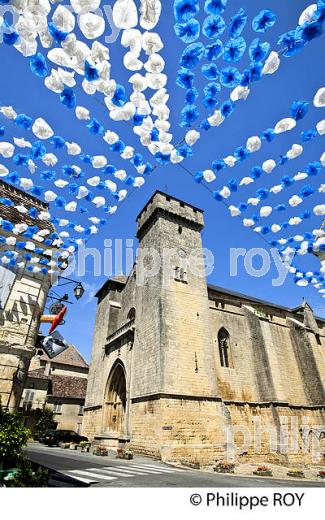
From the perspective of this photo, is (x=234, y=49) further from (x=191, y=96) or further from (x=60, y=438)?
(x=60, y=438)

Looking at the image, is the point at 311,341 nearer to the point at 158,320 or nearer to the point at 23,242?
the point at 158,320

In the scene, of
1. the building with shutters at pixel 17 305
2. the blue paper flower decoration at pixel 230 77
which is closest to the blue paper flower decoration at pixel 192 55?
the blue paper flower decoration at pixel 230 77

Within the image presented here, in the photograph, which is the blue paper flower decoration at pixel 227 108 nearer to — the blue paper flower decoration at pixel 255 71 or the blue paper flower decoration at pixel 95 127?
the blue paper flower decoration at pixel 255 71

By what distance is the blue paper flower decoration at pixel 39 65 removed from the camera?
3.53 metres

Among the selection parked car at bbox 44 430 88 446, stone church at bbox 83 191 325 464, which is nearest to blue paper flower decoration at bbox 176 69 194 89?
stone church at bbox 83 191 325 464

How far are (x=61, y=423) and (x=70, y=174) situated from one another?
30.4 metres

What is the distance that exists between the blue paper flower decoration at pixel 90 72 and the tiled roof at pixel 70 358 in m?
35.8

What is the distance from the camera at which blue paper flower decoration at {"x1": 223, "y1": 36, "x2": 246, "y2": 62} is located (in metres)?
3.44

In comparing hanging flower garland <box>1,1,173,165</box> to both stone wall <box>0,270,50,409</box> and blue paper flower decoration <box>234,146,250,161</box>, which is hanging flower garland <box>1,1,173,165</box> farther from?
stone wall <box>0,270,50,409</box>

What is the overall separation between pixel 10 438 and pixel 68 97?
6.01 meters

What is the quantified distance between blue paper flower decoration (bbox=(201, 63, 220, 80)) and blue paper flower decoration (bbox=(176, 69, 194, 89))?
0.19m

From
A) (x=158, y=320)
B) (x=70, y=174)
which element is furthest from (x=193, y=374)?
(x=70, y=174)

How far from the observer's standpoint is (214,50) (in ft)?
11.3

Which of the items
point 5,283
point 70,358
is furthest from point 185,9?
point 70,358
